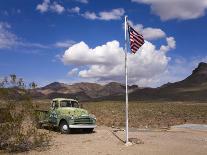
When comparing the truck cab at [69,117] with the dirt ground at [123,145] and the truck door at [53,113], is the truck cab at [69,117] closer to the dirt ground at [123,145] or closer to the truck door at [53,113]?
the truck door at [53,113]

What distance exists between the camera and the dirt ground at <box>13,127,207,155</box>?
1688 centimetres

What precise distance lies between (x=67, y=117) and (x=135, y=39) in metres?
6.75

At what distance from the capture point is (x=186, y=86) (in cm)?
14912

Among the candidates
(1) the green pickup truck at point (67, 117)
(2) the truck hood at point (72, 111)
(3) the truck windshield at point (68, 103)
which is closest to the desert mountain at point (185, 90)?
(3) the truck windshield at point (68, 103)

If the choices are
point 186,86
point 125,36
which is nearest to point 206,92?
point 186,86

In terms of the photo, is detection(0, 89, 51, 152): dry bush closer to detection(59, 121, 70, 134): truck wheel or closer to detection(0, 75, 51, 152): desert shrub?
detection(0, 75, 51, 152): desert shrub

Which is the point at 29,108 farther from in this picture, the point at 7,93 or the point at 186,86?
the point at 186,86

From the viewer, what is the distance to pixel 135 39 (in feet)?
65.3

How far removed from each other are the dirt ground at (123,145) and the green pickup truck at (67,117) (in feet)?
4.27

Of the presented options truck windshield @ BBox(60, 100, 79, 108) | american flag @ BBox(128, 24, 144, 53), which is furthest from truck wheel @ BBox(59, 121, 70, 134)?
american flag @ BBox(128, 24, 144, 53)

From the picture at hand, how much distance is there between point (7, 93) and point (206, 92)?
374ft

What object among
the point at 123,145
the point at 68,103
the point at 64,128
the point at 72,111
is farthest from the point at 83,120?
the point at 123,145

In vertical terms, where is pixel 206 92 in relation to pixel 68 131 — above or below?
above

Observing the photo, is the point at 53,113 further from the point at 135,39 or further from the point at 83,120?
the point at 135,39
